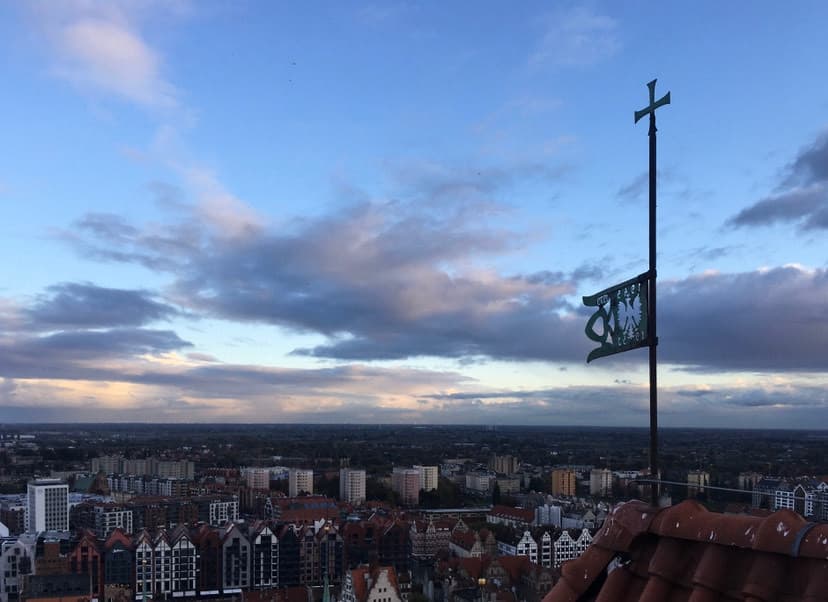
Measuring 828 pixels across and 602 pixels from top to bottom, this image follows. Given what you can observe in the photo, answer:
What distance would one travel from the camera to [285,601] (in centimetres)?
3119

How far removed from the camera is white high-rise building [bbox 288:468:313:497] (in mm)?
83750

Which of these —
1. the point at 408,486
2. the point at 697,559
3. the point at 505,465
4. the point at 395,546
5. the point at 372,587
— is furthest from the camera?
the point at 505,465

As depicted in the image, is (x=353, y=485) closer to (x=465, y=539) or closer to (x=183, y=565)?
(x=465, y=539)

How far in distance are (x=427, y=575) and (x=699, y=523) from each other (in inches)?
1428

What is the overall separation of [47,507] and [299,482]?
30.4m

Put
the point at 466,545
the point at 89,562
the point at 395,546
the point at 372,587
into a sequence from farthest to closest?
the point at 395,546 < the point at 466,545 < the point at 89,562 < the point at 372,587

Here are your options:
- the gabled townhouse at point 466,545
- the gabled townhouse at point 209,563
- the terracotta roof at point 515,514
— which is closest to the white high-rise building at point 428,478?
the terracotta roof at point 515,514

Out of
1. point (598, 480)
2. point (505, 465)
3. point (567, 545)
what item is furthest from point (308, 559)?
point (505, 465)

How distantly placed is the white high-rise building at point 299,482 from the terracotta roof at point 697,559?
81939 millimetres

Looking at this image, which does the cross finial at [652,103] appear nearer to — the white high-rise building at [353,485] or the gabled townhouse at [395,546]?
the gabled townhouse at [395,546]

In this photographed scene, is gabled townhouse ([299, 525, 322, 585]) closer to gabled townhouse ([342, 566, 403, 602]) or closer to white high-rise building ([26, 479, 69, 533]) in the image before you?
gabled townhouse ([342, 566, 403, 602])

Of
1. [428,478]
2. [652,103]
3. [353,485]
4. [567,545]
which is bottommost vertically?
[353,485]

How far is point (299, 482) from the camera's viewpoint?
84.3 m

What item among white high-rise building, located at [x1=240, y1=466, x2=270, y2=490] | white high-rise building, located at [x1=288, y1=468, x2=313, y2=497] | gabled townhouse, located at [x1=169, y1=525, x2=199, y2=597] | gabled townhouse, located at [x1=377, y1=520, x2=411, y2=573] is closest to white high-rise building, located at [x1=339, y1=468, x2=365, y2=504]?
white high-rise building, located at [x1=288, y1=468, x2=313, y2=497]
